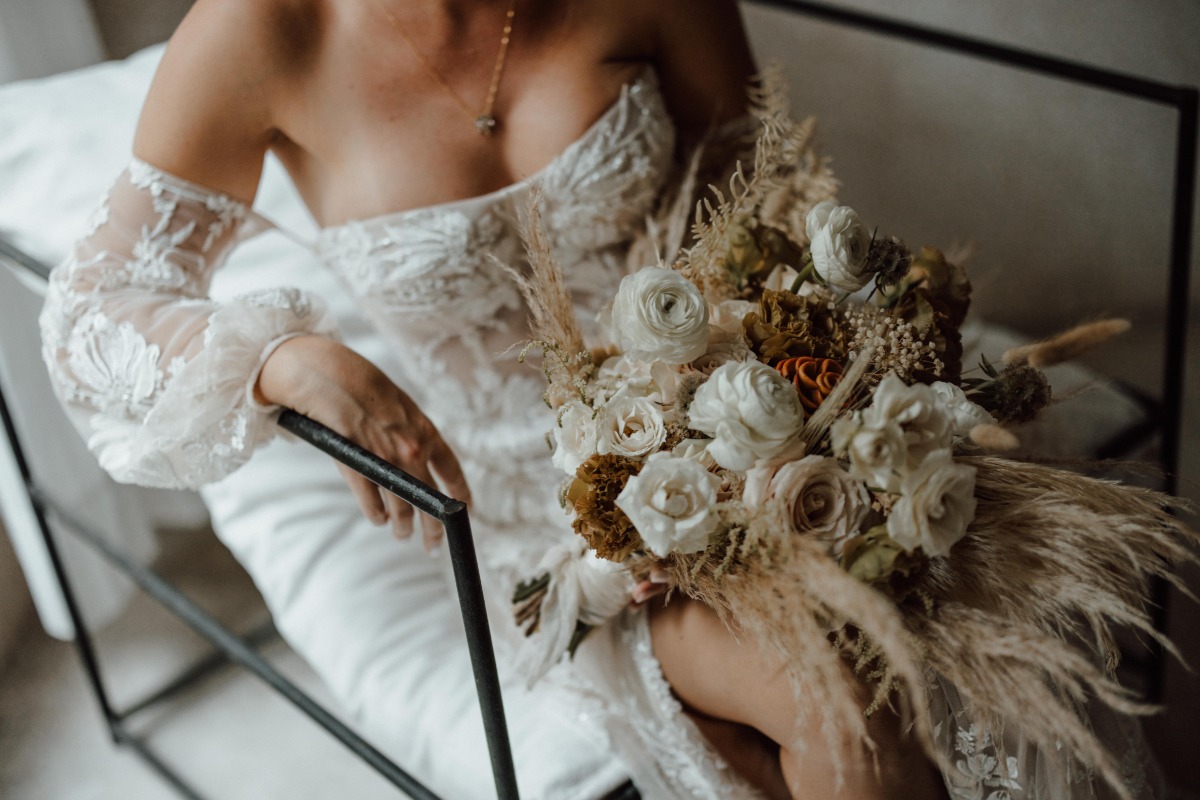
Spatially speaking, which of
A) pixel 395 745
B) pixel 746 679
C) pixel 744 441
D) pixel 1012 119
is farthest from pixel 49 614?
pixel 1012 119

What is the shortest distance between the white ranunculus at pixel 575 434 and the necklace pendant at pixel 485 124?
0.46m

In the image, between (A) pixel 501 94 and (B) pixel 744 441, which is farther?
(A) pixel 501 94

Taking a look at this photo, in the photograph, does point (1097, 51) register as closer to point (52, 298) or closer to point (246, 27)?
point (246, 27)

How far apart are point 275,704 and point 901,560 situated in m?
A: 1.39

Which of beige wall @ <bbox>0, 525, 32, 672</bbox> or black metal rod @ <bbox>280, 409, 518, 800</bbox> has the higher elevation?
black metal rod @ <bbox>280, 409, 518, 800</bbox>

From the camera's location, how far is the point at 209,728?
1.79 meters

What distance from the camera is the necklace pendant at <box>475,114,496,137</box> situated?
46.6 inches

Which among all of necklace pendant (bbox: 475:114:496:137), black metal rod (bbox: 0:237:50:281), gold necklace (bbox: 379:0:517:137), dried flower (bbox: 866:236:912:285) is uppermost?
gold necklace (bbox: 379:0:517:137)

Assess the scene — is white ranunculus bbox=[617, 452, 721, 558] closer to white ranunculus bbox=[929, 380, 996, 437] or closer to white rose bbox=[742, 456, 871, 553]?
white rose bbox=[742, 456, 871, 553]

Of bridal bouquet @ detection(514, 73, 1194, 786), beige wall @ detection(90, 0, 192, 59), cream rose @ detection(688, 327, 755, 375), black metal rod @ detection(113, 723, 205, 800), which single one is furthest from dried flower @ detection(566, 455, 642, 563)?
beige wall @ detection(90, 0, 192, 59)

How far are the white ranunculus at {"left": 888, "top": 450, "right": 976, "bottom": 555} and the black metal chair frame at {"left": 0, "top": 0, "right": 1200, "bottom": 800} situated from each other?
0.30m

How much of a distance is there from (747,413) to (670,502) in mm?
78

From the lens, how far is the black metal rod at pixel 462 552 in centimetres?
79

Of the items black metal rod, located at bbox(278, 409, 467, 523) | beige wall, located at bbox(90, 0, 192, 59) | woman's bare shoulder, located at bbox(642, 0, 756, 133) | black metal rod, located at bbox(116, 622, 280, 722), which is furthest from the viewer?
beige wall, located at bbox(90, 0, 192, 59)
